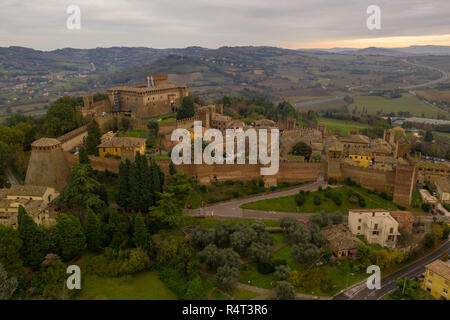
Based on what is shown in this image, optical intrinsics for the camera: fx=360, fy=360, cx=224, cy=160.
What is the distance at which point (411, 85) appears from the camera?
17500 cm

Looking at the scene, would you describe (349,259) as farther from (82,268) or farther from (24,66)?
(24,66)

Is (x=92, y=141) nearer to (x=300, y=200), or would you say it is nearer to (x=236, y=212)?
(x=236, y=212)

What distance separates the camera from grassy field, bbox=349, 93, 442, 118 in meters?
119

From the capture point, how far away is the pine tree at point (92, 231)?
1142 inches

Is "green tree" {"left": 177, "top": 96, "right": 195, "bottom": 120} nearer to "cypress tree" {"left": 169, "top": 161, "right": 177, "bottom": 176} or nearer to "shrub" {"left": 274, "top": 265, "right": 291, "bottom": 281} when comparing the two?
"cypress tree" {"left": 169, "top": 161, "right": 177, "bottom": 176}

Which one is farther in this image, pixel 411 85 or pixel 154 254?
pixel 411 85

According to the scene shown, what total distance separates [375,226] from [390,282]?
5735 mm

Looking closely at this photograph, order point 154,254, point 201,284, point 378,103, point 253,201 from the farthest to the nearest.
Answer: point 378,103 → point 253,201 → point 154,254 → point 201,284

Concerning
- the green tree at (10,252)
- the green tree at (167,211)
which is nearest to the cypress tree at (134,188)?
the green tree at (167,211)

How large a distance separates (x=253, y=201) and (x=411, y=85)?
16616 centimetres

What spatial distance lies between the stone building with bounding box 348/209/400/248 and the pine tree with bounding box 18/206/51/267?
89.1ft

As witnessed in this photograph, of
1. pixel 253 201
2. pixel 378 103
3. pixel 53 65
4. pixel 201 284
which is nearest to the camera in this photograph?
pixel 201 284

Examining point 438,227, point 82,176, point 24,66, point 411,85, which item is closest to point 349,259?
point 438,227

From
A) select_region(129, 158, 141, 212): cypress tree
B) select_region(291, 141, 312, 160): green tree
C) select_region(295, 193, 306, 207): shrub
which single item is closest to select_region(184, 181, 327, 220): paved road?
select_region(295, 193, 306, 207): shrub
